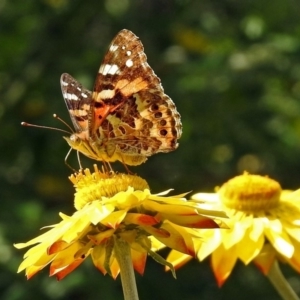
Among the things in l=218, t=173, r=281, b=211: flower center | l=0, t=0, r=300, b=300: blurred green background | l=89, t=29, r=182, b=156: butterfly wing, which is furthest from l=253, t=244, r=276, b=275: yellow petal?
l=0, t=0, r=300, b=300: blurred green background

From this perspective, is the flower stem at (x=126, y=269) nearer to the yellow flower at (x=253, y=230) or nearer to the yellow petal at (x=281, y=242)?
the yellow flower at (x=253, y=230)

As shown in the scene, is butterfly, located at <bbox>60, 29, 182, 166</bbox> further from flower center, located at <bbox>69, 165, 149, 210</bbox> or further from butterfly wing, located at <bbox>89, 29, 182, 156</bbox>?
flower center, located at <bbox>69, 165, 149, 210</bbox>

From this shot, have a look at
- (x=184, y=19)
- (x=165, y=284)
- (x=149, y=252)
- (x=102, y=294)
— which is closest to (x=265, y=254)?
(x=149, y=252)

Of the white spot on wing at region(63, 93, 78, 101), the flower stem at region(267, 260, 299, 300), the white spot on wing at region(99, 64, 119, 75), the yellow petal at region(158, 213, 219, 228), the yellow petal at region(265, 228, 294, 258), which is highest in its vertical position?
the white spot on wing at region(99, 64, 119, 75)

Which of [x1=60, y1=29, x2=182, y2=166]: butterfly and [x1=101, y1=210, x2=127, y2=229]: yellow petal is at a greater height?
[x1=60, y1=29, x2=182, y2=166]: butterfly

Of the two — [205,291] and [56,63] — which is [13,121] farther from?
[205,291]

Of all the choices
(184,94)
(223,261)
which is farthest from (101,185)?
(184,94)
